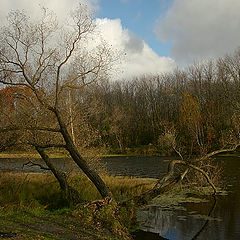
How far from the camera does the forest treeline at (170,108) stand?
44.2m

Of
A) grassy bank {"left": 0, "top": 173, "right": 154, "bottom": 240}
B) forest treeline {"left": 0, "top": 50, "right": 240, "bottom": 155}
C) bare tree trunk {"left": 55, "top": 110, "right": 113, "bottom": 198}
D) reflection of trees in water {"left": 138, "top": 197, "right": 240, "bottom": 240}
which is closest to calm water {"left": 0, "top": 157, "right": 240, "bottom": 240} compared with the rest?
reflection of trees in water {"left": 138, "top": 197, "right": 240, "bottom": 240}

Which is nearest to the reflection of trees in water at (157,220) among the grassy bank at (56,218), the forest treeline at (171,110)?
the grassy bank at (56,218)

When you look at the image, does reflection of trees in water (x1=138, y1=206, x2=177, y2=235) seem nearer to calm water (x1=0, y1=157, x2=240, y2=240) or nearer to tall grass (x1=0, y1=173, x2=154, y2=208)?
calm water (x1=0, y1=157, x2=240, y2=240)

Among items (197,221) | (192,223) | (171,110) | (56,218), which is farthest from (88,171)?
(171,110)

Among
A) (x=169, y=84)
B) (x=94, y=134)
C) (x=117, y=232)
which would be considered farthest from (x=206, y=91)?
(x=117, y=232)

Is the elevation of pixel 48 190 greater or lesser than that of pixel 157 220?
greater

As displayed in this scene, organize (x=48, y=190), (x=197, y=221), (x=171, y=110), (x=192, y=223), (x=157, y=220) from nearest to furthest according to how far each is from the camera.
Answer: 1. (x=192, y=223)
2. (x=197, y=221)
3. (x=157, y=220)
4. (x=48, y=190)
5. (x=171, y=110)

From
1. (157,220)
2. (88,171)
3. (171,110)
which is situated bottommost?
(157,220)

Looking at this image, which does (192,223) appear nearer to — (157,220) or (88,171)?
(157,220)

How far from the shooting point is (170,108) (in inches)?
2386

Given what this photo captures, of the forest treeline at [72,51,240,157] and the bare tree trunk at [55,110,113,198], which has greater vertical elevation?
the forest treeline at [72,51,240,157]

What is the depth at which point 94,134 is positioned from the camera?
1636cm

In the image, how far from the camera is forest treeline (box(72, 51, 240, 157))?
4422cm

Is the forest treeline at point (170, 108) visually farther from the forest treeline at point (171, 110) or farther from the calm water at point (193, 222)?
the calm water at point (193, 222)
